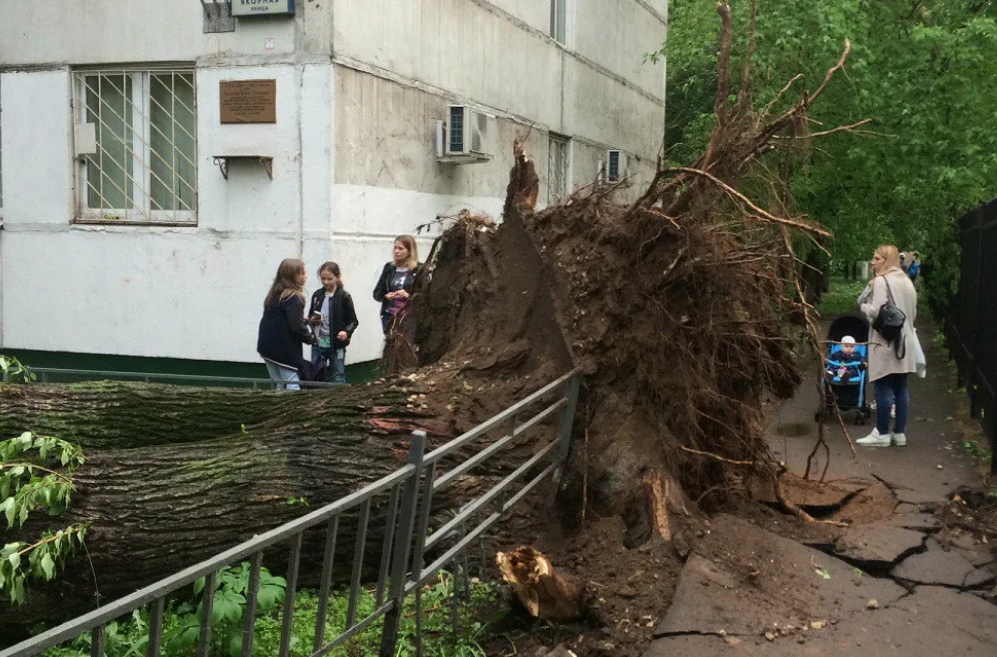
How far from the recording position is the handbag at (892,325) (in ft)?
28.3

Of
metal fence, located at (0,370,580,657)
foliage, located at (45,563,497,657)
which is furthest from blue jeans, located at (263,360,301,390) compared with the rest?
metal fence, located at (0,370,580,657)

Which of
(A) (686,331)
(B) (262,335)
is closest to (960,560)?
(A) (686,331)

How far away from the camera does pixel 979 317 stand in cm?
1016

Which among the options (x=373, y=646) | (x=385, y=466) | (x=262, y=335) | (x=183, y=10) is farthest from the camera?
(x=183, y=10)

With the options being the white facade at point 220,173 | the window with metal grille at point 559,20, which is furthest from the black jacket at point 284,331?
the window with metal grille at point 559,20

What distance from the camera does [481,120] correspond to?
13086mm

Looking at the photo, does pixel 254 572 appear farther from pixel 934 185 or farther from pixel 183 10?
pixel 934 185

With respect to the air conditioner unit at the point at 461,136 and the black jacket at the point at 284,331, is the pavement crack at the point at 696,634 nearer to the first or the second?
the black jacket at the point at 284,331

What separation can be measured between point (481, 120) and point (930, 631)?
31.2ft

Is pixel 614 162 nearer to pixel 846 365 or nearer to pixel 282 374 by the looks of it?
pixel 846 365

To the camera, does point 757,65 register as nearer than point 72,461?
No

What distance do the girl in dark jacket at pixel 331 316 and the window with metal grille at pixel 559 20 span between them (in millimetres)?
9324

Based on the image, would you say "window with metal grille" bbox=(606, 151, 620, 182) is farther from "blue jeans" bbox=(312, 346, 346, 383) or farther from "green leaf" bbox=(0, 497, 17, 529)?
"green leaf" bbox=(0, 497, 17, 529)

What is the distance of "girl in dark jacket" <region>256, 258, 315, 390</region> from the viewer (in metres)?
Result: 8.94
